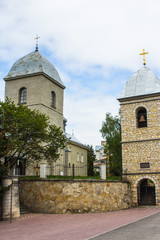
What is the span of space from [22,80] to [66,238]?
81.9ft

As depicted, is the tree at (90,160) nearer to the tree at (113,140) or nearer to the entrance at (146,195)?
the tree at (113,140)

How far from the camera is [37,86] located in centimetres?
3222

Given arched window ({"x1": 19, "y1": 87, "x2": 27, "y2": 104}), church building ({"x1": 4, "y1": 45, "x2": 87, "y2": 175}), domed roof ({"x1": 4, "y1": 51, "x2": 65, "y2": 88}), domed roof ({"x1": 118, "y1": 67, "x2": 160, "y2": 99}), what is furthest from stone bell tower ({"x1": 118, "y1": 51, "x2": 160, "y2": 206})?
arched window ({"x1": 19, "y1": 87, "x2": 27, "y2": 104})

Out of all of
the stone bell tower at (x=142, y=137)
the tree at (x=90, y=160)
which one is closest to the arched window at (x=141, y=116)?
the stone bell tower at (x=142, y=137)

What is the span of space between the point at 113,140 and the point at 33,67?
12.5m

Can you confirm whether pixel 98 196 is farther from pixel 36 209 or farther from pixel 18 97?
pixel 18 97

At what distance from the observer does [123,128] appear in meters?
23.2

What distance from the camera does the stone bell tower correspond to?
71.0 feet

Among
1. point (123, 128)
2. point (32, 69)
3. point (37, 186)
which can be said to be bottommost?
point (37, 186)

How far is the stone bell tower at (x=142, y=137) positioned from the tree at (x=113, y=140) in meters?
11.8

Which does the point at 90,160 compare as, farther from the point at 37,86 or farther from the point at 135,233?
the point at 135,233

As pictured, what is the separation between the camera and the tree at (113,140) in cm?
3550

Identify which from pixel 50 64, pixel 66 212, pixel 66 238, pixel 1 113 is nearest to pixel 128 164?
pixel 66 212

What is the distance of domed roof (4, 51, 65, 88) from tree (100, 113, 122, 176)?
8.18 meters
